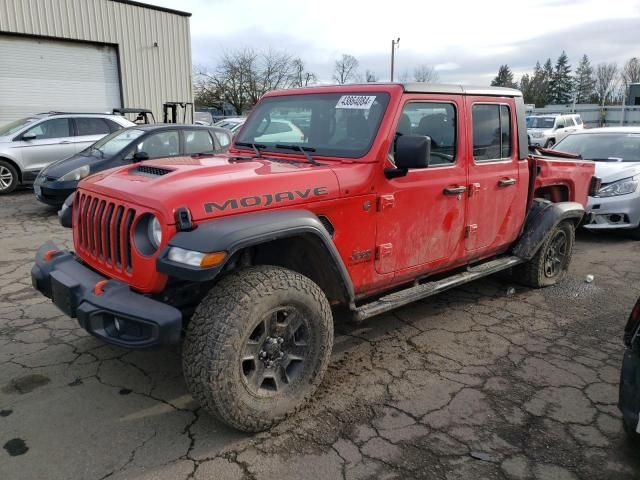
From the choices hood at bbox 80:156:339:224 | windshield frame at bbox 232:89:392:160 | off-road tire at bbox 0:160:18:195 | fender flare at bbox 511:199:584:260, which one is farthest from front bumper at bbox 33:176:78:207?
fender flare at bbox 511:199:584:260

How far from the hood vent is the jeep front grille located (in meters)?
0.30

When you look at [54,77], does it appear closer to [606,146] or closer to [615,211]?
[606,146]

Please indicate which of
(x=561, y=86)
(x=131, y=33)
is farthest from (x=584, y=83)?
(x=131, y=33)

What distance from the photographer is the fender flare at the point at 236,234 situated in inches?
97.8

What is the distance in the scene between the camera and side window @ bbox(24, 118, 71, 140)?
10711 millimetres

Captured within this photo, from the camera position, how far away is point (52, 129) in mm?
10852

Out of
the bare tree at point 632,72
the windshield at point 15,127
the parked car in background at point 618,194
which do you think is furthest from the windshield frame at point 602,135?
the bare tree at point 632,72

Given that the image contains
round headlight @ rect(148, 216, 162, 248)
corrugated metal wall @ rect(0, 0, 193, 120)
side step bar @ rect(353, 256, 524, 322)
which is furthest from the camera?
corrugated metal wall @ rect(0, 0, 193, 120)

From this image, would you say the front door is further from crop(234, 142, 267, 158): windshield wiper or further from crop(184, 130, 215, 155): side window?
crop(184, 130, 215, 155): side window

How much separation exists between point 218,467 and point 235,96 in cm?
3963

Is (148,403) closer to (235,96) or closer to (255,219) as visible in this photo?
(255,219)

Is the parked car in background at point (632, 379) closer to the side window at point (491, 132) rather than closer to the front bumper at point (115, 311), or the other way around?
the side window at point (491, 132)

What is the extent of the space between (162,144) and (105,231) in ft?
20.3

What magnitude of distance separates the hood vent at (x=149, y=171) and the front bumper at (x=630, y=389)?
274 centimetres
